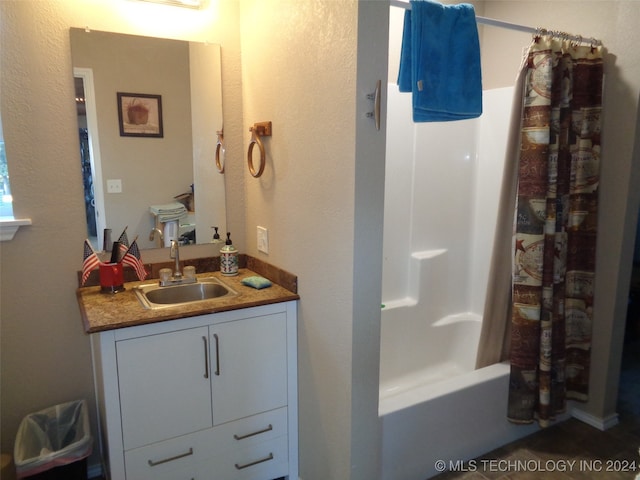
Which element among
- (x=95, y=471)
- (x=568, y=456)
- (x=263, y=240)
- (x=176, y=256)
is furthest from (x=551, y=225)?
(x=95, y=471)

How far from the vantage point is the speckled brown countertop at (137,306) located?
152 centimetres

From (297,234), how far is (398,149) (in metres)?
1.16

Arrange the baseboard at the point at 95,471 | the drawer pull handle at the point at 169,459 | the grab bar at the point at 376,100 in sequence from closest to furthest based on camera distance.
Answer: the grab bar at the point at 376,100
the drawer pull handle at the point at 169,459
the baseboard at the point at 95,471

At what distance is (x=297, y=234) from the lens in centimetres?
178

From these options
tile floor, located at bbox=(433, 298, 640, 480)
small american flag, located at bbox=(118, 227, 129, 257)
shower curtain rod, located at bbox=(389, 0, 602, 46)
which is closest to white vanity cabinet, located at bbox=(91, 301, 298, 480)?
small american flag, located at bbox=(118, 227, 129, 257)

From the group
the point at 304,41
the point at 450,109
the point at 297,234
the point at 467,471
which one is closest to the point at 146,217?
the point at 297,234

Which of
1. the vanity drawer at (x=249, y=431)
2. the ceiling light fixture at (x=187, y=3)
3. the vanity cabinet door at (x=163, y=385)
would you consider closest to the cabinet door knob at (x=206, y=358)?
the vanity cabinet door at (x=163, y=385)

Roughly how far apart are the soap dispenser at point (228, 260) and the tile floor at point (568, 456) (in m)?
1.33

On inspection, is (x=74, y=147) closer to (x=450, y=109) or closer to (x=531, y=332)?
(x=450, y=109)

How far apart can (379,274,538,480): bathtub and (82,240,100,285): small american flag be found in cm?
132

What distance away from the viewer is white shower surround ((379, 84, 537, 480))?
2.65 metres

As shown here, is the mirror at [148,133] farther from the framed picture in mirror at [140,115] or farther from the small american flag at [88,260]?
the small american flag at [88,260]

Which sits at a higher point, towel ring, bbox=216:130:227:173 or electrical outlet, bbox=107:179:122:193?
towel ring, bbox=216:130:227:173

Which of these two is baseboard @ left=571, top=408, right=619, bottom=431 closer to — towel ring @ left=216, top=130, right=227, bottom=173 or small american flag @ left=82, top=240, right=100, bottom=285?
towel ring @ left=216, top=130, right=227, bottom=173
